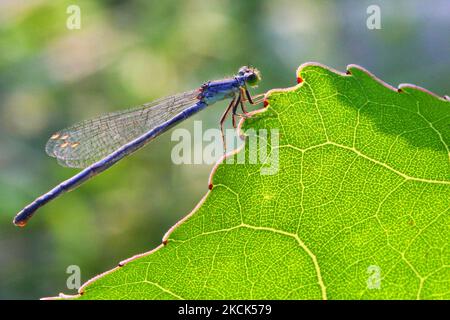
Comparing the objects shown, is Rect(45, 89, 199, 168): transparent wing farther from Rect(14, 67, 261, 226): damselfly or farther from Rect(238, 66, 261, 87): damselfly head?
Rect(238, 66, 261, 87): damselfly head

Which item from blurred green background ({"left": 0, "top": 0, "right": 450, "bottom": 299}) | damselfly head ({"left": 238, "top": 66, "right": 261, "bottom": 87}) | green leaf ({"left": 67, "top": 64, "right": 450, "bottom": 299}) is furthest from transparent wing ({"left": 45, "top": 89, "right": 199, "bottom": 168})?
green leaf ({"left": 67, "top": 64, "right": 450, "bottom": 299})

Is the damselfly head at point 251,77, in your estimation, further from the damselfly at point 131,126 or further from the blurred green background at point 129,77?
the blurred green background at point 129,77

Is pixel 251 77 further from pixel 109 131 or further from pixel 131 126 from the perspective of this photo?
pixel 109 131

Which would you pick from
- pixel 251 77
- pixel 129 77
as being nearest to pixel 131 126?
pixel 251 77

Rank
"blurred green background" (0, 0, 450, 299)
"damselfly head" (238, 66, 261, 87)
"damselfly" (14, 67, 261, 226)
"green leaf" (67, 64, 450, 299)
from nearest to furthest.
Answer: "green leaf" (67, 64, 450, 299) < "damselfly" (14, 67, 261, 226) < "damselfly head" (238, 66, 261, 87) < "blurred green background" (0, 0, 450, 299)

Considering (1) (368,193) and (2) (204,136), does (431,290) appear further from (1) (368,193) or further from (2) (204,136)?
(2) (204,136)
